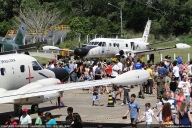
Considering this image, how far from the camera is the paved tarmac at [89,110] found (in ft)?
72.4

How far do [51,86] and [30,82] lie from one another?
2763mm

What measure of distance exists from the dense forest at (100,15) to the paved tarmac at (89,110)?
1876 inches

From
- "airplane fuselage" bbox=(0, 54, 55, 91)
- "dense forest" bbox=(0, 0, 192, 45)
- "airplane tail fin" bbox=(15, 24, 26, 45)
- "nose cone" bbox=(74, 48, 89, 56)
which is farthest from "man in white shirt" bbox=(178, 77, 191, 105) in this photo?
"dense forest" bbox=(0, 0, 192, 45)

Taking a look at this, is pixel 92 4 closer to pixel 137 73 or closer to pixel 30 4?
pixel 30 4

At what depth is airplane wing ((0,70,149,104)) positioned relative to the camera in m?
19.7

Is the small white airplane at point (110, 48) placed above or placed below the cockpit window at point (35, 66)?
above

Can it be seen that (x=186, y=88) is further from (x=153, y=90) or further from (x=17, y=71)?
(x=153, y=90)

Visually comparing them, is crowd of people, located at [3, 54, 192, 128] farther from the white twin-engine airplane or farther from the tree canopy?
the tree canopy

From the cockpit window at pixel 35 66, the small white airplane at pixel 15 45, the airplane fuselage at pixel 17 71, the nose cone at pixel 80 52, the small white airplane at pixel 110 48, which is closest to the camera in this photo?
the airplane fuselage at pixel 17 71

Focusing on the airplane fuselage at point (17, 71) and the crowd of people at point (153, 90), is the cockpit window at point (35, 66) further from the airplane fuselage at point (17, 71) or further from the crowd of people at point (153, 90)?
the crowd of people at point (153, 90)

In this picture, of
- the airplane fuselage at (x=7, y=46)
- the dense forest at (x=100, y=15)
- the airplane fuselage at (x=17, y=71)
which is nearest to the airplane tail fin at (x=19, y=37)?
the airplane fuselage at (x=7, y=46)

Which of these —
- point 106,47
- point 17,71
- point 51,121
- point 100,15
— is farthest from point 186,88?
point 100,15

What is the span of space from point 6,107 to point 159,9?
6464 centimetres

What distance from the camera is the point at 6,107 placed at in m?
27.4
